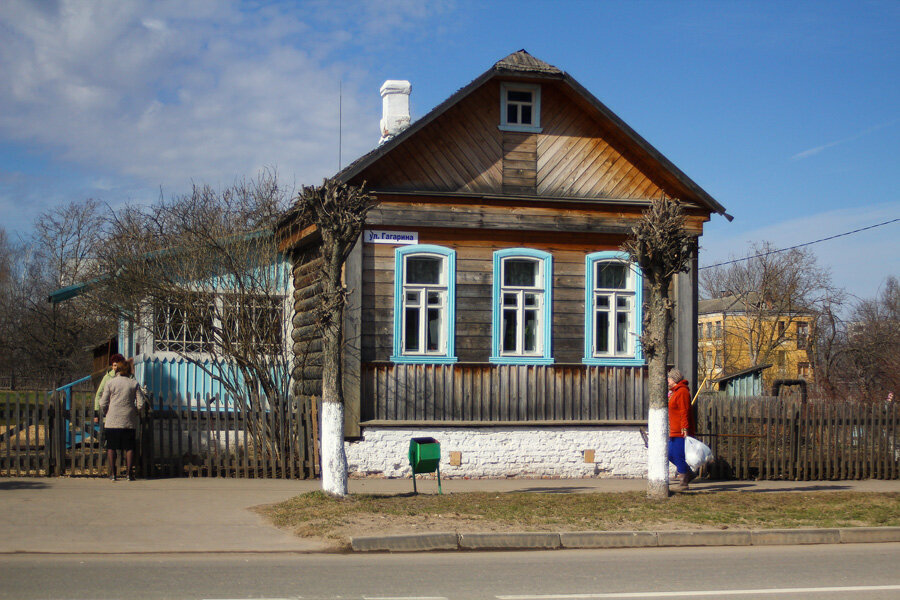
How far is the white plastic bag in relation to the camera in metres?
14.6

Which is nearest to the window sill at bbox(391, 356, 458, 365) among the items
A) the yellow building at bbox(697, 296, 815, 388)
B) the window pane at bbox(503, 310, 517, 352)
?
the window pane at bbox(503, 310, 517, 352)

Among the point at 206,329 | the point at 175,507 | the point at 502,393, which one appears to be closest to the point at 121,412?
the point at 175,507

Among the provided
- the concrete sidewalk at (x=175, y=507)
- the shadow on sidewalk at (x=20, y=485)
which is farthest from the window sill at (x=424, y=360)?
the shadow on sidewalk at (x=20, y=485)

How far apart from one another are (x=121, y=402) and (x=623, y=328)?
27.7ft

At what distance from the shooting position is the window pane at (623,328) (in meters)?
16.6

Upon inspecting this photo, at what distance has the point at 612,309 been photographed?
16.6m

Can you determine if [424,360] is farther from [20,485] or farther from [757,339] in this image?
[757,339]

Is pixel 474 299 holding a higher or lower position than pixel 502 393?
higher

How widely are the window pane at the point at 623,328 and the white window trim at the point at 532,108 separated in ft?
11.7

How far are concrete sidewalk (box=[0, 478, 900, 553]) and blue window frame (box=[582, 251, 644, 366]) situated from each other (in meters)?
2.28

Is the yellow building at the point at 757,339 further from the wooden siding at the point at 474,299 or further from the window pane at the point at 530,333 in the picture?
the window pane at the point at 530,333

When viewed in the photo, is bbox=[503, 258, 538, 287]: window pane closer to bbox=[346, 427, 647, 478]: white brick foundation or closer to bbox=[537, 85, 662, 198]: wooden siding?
bbox=[537, 85, 662, 198]: wooden siding

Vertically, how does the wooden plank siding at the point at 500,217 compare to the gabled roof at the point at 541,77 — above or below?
below

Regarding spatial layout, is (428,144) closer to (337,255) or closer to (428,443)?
(337,255)
